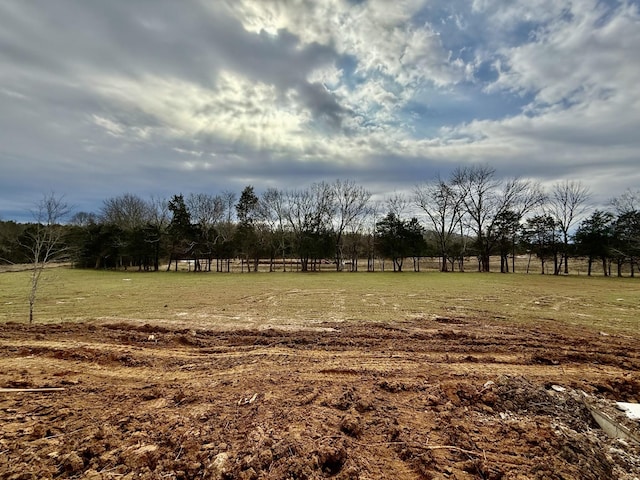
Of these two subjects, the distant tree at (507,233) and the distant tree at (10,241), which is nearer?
the distant tree at (10,241)

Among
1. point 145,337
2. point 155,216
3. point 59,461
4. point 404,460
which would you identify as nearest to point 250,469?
point 404,460

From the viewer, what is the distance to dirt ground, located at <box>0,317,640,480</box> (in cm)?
293

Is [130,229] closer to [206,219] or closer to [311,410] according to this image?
[206,219]

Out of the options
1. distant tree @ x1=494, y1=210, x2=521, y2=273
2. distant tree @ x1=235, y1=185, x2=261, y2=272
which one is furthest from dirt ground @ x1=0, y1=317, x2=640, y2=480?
distant tree @ x1=494, y1=210, x2=521, y2=273

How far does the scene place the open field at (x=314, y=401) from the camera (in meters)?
2.95

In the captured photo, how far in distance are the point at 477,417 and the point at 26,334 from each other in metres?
9.89

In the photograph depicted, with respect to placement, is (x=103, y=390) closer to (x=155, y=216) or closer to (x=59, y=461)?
(x=59, y=461)

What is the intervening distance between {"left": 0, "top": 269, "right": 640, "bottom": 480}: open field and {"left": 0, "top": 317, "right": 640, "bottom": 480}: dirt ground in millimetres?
20

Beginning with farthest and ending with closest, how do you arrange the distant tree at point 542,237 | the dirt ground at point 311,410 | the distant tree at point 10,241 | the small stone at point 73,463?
1. the distant tree at point 542,237
2. the distant tree at point 10,241
3. the dirt ground at point 311,410
4. the small stone at point 73,463

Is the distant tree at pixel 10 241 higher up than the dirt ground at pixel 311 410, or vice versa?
the distant tree at pixel 10 241

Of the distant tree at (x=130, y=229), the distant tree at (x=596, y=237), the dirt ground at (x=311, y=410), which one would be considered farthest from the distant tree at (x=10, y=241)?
the distant tree at (x=596, y=237)

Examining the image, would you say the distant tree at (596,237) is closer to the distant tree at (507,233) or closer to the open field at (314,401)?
the distant tree at (507,233)

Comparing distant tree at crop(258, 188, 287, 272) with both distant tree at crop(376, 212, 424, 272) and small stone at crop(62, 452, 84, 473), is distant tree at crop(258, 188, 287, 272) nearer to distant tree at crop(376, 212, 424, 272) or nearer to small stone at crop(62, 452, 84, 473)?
distant tree at crop(376, 212, 424, 272)

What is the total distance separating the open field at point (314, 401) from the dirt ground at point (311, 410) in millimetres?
20
